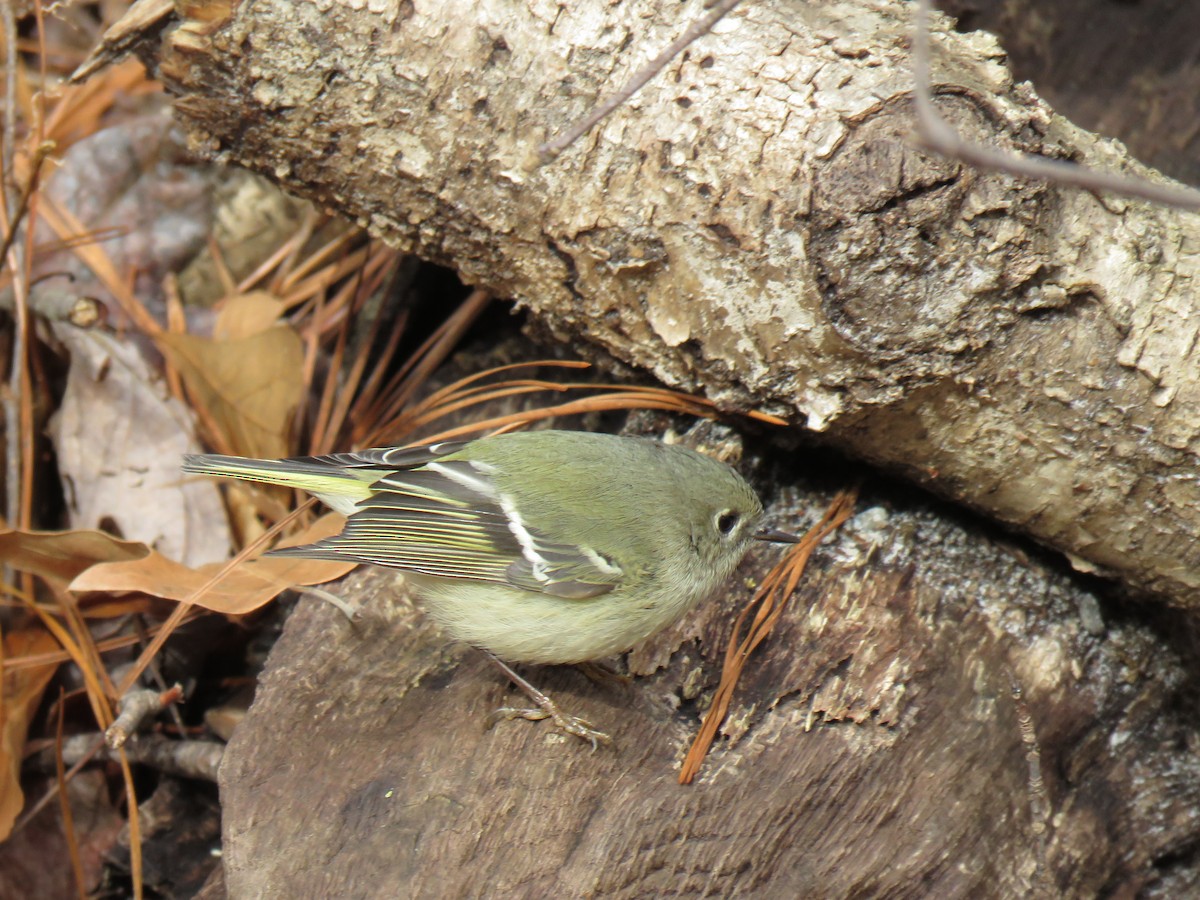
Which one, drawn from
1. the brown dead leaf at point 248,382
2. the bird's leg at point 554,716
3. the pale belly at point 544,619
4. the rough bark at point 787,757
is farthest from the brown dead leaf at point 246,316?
the bird's leg at point 554,716

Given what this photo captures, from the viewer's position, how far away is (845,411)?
8.45 feet

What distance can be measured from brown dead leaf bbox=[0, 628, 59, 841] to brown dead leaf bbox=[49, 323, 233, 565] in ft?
1.24

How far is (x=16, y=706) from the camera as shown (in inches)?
118

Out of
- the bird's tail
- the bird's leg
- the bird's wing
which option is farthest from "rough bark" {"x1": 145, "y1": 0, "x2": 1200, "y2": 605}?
the bird's leg

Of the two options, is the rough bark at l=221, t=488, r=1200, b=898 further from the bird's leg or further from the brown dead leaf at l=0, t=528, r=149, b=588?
the brown dead leaf at l=0, t=528, r=149, b=588

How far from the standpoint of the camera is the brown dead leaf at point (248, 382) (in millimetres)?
3252

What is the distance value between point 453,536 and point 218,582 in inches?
26.0

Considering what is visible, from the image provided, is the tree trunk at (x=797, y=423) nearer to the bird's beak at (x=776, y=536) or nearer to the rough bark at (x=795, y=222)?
the rough bark at (x=795, y=222)

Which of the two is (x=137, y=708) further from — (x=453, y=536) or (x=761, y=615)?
(x=761, y=615)

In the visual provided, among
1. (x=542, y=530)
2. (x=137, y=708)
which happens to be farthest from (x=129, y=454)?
(x=542, y=530)

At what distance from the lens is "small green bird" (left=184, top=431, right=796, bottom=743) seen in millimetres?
2512

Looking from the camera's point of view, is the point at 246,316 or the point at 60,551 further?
the point at 246,316

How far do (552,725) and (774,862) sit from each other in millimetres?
552

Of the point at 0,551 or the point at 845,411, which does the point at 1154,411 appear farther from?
the point at 0,551
